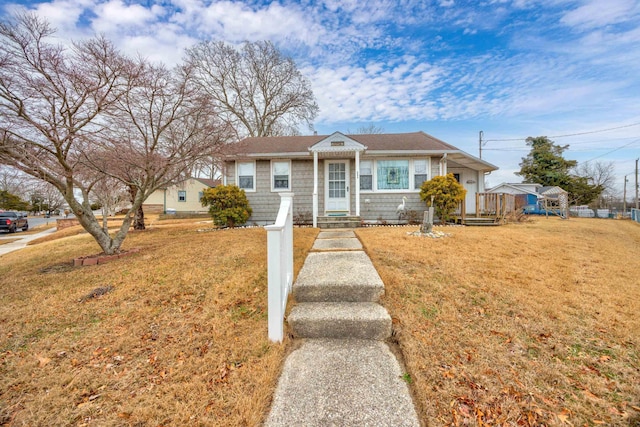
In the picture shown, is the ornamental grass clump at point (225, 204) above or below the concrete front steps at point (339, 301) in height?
above

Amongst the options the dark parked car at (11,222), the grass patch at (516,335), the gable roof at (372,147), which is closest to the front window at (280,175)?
the gable roof at (372,147)

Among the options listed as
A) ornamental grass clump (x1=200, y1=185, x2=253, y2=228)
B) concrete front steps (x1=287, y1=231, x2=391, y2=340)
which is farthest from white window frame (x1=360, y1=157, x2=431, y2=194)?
concrete front steps (x1=287, y1=231, x2=391, y2=340)

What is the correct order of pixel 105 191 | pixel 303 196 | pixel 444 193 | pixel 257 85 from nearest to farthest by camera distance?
1. pixel 105 191
2. pixel 444 193
3. pixel 303 196
4. pixel 257 85

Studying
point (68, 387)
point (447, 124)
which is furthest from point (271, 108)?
point (68, 387)

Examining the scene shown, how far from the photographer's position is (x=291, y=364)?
2.35m

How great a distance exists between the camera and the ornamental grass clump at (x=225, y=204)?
9.77 meters

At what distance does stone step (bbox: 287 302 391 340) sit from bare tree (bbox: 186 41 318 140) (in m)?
21.0

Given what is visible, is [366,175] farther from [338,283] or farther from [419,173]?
[338,283]

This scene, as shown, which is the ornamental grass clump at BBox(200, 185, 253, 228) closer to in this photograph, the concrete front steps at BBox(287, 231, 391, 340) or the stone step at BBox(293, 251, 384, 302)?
the concrete front steps at BBox(287, 231, 391, 340)

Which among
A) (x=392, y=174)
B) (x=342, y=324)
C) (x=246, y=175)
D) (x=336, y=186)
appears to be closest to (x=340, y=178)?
(x=336, y=186)

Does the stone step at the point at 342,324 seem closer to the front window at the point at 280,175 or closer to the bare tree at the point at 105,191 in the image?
the bare tree at the point at 105,191

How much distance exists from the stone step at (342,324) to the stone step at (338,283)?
35cm

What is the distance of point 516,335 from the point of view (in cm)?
268

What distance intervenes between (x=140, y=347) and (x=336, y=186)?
9.10 metres
